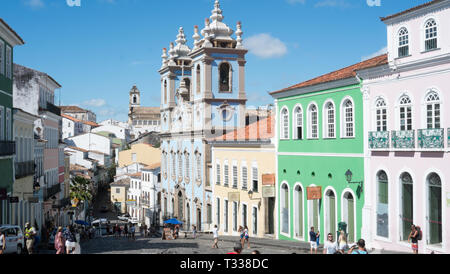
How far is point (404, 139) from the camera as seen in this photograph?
21750 mm

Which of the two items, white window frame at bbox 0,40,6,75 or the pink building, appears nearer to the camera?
the pink building

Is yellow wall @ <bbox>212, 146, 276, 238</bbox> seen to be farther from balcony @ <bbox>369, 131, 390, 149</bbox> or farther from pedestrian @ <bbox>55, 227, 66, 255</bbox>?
pedestrian @ <bbox>55, 227, 66, 255</bbox>

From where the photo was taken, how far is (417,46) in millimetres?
21281

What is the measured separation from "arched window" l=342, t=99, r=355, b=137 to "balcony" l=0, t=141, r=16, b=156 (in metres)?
15.5

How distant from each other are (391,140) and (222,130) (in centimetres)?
2707

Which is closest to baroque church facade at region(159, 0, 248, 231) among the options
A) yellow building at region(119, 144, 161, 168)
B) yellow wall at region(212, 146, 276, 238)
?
yellow wall at region(212, 146, 276, 238)

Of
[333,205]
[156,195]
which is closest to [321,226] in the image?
[333,205]

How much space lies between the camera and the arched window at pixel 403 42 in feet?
72.0

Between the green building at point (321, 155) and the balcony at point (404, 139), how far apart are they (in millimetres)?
2263

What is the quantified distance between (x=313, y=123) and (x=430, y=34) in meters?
8.76

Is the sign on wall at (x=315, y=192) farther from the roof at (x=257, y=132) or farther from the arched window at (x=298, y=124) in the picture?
the roof at (x=257, y=132)

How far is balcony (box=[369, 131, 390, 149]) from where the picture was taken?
22.8m

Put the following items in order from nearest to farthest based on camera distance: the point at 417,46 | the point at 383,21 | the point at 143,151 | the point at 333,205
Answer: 1. the point at 417,46
2. the point at 383,21
3. the point at 333,205
4. the point at 143,151
